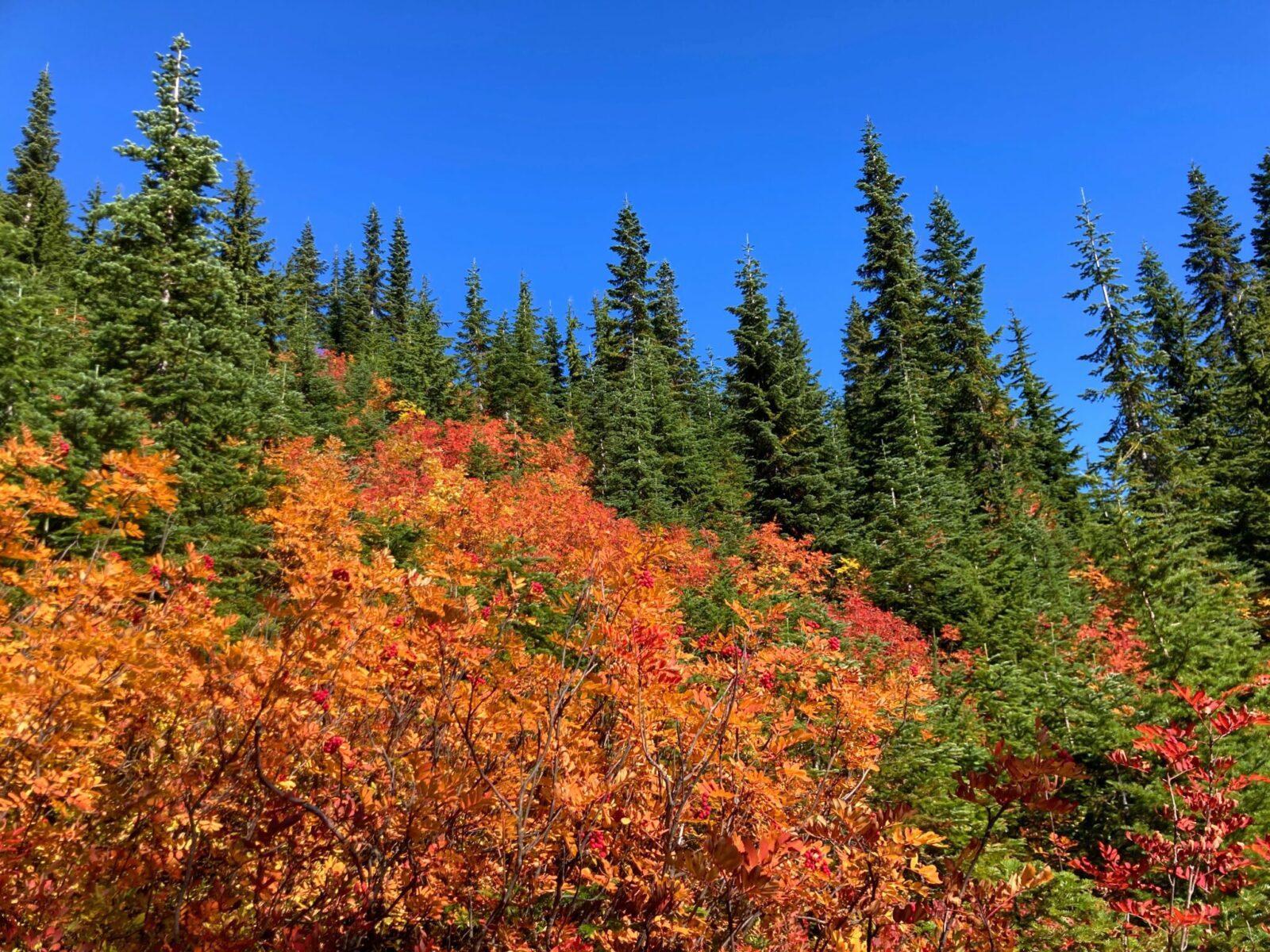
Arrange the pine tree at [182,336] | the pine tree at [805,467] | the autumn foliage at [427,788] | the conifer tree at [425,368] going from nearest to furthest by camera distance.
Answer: the autumn foliage at [427,788]
the pine tree at [182,336]
the pine tree at [805,467]
the conifer tree at [425,368]

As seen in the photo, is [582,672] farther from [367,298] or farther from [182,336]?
[367,298]

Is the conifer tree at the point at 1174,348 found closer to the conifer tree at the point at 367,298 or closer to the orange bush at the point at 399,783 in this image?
the orange bush at the point at 399,783

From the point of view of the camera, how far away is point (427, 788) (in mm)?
2479

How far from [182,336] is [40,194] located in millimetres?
35748

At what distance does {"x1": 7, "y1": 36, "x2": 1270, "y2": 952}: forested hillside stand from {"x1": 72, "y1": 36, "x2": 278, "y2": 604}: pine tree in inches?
3.4

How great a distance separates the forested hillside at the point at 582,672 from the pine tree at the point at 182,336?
0.28 ft

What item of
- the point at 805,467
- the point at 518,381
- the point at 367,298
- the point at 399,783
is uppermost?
the point at 367,298

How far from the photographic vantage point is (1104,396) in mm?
20016

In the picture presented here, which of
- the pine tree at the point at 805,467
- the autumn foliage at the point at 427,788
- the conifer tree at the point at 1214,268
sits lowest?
the autumn foliage at the point at 427,788

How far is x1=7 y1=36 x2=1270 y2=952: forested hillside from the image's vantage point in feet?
8.72

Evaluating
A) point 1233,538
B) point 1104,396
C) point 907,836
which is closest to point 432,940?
point 907,836

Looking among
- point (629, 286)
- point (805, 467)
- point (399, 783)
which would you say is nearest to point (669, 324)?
point (629, 286)

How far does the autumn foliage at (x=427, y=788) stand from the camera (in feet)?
8.16

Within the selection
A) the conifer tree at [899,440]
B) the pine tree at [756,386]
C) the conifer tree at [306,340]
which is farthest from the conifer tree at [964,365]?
the conifer tree at [306,340]
